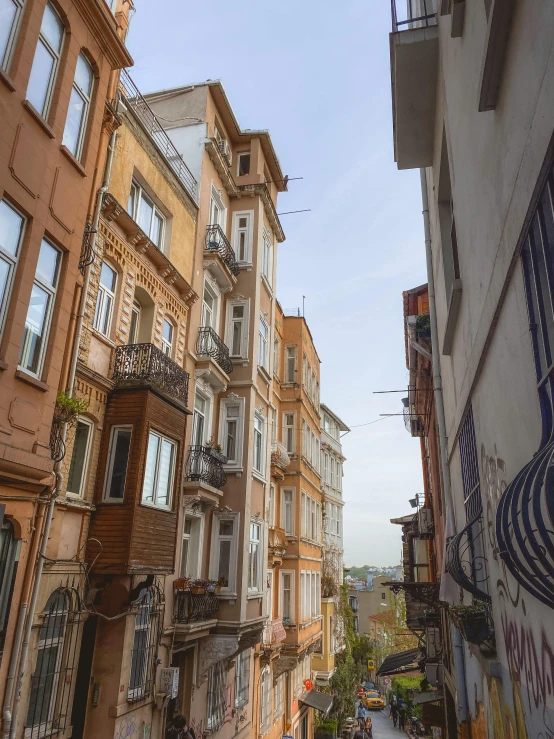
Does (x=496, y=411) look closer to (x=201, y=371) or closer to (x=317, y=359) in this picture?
(x=201, y=371)

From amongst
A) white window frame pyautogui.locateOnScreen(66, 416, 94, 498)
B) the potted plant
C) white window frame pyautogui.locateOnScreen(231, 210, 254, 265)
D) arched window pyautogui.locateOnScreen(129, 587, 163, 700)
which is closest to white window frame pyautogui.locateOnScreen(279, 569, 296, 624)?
arched window pyautogui.locateOnScreen(129, 587, 163, 700)

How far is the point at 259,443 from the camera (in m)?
18.6

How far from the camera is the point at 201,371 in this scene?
15.5 metres

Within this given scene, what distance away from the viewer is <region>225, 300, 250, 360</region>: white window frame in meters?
17.8

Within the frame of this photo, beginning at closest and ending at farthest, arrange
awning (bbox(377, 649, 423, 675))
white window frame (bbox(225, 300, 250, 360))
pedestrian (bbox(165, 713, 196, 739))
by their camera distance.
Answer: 1. pedestrian (bbox(165, 713, 196, 739))
2. white window frame (bbox(225, 300, 250, 360))
3. awning (bbox(377, 649, 423, 675))

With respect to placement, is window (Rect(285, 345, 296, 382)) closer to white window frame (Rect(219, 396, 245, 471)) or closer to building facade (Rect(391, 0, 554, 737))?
white window frame (Rect(219, 396, 245, 471))

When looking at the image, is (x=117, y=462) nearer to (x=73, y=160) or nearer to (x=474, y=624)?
(x=73, y=160)

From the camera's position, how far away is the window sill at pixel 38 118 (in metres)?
7.96

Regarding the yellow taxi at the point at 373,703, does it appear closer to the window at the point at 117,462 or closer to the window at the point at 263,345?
the window at the point at 263,345

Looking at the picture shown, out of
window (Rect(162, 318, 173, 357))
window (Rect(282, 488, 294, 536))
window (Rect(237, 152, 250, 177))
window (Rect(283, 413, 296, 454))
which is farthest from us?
window (Rect(283, 413, 296, 454))

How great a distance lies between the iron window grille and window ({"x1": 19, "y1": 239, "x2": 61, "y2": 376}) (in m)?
4.27

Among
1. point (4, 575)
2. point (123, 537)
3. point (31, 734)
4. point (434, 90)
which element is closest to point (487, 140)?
point (434, 90)

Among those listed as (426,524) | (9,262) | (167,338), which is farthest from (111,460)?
(426,524)

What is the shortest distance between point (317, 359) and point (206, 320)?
52.3 feet
